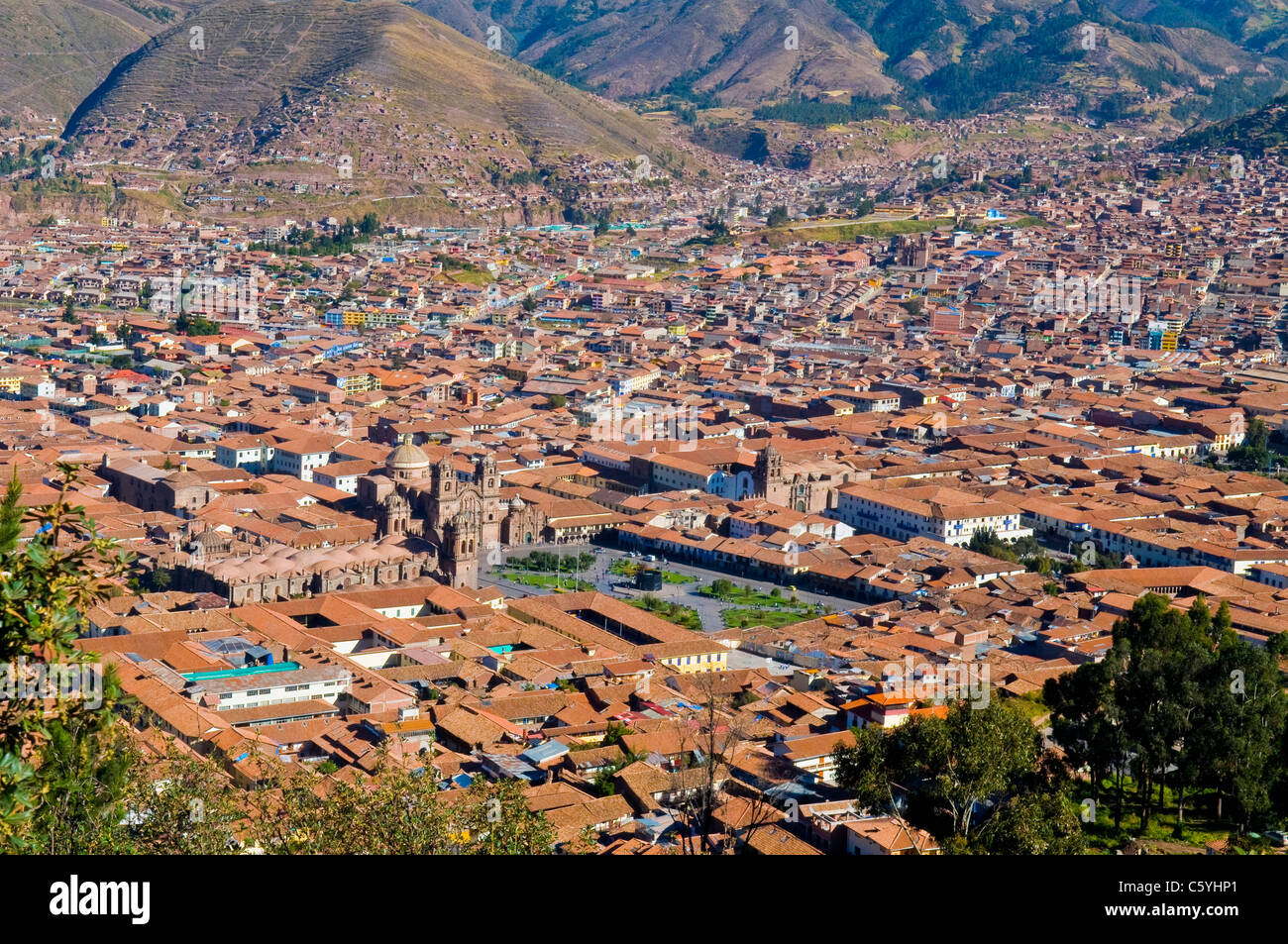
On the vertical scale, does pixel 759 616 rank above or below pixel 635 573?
below

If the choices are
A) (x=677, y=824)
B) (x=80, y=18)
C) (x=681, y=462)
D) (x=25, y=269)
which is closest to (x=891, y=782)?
(x=677, y=824)

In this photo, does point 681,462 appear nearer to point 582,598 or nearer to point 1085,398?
point 582,598

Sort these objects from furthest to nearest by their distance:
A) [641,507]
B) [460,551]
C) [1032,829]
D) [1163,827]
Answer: [641,507], [460,551], [1163,827], [1032,829]

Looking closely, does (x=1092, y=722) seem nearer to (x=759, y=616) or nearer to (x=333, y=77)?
(x=759, y=616)

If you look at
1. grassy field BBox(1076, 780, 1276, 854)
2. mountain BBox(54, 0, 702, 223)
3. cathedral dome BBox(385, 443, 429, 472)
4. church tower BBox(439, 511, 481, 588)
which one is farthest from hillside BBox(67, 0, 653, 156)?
grassy field BBox(1076, 780, 1276, 854)

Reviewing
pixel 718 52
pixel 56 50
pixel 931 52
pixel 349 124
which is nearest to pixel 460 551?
pixel 349 124
